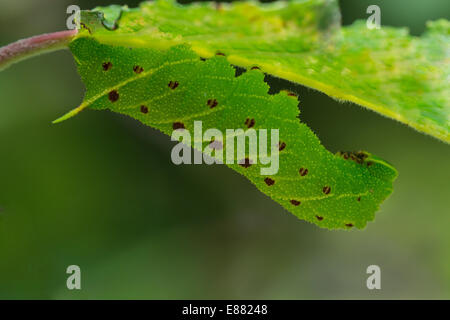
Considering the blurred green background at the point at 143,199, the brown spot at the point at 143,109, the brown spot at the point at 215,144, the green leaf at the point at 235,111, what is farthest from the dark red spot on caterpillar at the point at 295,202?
the blurred green background at the point at 143,199

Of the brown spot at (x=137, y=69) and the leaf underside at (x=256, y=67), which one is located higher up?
the brown spot at (x=137, y=69)

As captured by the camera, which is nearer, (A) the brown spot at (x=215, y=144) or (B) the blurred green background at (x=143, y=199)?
(A) the brown spot at (x=215, y=144)

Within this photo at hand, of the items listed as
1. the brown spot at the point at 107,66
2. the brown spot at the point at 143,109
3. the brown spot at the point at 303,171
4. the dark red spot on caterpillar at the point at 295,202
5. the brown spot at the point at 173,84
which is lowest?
the dark red spot on caterpillar at the point at 295,202

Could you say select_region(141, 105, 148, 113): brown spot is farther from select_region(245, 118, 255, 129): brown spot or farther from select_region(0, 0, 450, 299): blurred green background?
select_region(0, 0, 450, 299): blurred green background

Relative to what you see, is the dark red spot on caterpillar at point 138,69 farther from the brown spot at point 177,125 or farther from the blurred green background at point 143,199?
the blurred green background at point 143,199

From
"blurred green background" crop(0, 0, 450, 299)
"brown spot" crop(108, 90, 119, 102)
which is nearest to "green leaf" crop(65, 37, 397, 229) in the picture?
"brown spot" crop(108, 90, 119, 102)

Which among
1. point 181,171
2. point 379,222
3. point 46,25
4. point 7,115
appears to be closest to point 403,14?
point 379,222

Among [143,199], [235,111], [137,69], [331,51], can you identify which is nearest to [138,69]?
[137,69]

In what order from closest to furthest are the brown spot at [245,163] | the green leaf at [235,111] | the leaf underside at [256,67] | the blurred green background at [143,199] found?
1. the leaf underside at [256,67]
2. the green leaf at [235,111]
3. the brown spot at [245,163]
4. the blurred green background at [143,199]

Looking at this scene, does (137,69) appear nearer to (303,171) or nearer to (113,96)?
(113,96)
